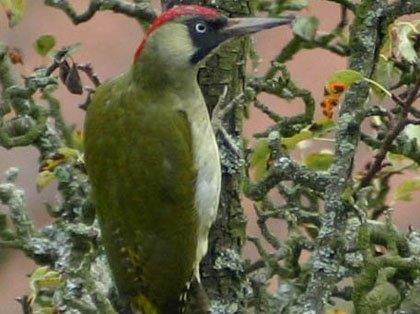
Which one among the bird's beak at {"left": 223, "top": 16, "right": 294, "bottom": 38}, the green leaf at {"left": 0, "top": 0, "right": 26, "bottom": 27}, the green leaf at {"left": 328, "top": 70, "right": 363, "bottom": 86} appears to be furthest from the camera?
the green leaf at {"left": 0, "top": 0, "right": 26, "bottom": 27}

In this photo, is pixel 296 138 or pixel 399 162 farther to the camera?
pixel 399 162

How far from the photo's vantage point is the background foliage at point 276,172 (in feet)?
7.64

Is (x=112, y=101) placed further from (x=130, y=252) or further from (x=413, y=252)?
(x=413, y=252)

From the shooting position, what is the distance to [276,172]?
248 cm

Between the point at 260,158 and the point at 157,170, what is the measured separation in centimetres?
27

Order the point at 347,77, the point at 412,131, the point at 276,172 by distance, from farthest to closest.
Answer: the point at 412,131, the point at 276,172, the point at 347,77

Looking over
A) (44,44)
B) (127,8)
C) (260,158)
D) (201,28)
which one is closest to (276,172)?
(260,158)

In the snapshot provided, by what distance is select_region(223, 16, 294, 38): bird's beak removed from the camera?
250cm

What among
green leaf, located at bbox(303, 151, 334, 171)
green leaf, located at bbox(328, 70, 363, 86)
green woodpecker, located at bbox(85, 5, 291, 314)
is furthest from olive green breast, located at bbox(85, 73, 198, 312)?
green leaf, located at bbox(328, 70, 363, 86)

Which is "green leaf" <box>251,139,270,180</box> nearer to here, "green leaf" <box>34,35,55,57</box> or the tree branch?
the tree branch

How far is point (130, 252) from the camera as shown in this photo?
2691 mm

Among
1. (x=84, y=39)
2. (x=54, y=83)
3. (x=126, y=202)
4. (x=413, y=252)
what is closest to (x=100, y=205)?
(x=126, y=202)

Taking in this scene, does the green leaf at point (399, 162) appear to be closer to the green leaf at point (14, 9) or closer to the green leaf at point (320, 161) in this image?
the green leaf at point (320, 161)

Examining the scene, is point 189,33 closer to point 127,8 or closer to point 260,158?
point 127,8
